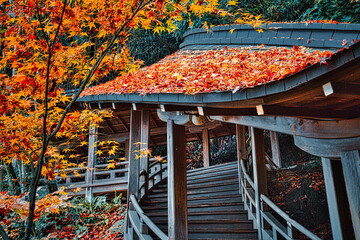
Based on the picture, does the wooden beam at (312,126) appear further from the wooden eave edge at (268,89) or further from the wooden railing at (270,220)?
the wooden railing at (270,220)

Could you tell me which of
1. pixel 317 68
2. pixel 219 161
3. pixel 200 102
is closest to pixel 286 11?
pixel 219 161

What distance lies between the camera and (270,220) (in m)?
5.33

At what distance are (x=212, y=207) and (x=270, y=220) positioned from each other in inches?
69.8

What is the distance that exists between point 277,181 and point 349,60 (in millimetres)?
6284

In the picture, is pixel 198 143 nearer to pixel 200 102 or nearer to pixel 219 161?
pixel 219 161

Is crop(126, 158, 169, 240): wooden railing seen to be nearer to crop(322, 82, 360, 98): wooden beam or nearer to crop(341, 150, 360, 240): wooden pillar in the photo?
crop(341, 150, 360, 240): wooden pillar

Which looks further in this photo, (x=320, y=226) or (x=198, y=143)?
(x=198, y=143)

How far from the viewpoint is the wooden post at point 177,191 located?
481 centimetres

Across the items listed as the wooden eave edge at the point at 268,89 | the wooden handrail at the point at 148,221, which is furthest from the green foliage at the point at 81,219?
the wooden eave edge at the point at 268,89

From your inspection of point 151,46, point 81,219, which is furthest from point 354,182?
point 151,46

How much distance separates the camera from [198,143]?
15555mm

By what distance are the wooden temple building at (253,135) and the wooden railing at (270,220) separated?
0.06ft

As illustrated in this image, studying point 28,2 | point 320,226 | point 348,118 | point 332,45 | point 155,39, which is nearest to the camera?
point 348,118

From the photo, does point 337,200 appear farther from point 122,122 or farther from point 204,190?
point 122,122
